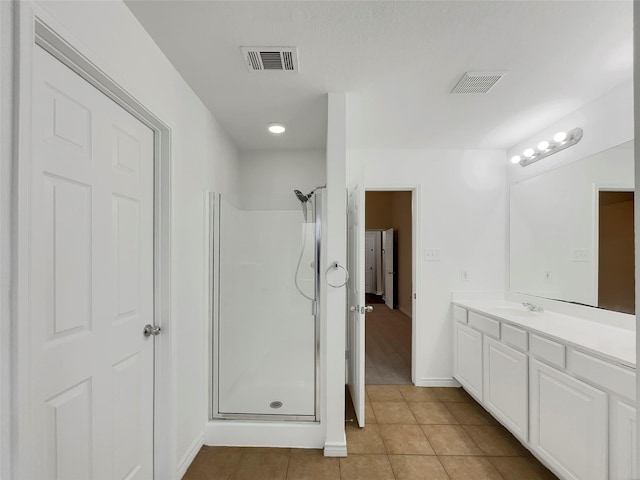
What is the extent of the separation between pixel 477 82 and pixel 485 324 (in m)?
1.82

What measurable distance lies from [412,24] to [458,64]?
0.46 m

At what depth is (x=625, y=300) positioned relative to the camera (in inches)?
74.9

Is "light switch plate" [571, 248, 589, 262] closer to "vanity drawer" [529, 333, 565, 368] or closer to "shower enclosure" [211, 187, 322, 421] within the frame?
"vanity drawer" [529, 333, 565, 368]

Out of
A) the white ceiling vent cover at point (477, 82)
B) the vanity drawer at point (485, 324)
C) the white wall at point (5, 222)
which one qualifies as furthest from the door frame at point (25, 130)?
the vanity drawer at point (485, 324)

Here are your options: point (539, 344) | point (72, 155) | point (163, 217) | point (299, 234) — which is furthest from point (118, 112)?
point (539, 344)

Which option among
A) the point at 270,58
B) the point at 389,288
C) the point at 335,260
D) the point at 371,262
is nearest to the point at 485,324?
the point at 335,260

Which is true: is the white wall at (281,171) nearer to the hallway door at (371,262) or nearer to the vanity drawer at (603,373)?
the vanity drawer at (603,373)

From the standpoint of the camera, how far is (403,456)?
6.61ft

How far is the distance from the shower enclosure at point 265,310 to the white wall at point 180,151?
0.19m

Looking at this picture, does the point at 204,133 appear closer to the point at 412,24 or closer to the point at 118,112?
the point at 118,112

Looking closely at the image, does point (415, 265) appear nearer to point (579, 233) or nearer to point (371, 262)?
point (579, 233)

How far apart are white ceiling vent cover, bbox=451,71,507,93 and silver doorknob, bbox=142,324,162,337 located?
7.46 feet

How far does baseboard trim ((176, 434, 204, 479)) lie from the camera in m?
1.80

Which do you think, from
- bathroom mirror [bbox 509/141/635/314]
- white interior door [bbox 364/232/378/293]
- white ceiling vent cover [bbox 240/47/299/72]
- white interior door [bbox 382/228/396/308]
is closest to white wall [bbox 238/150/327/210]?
white ceiling vent cover [bbox 240/47/299/72]
